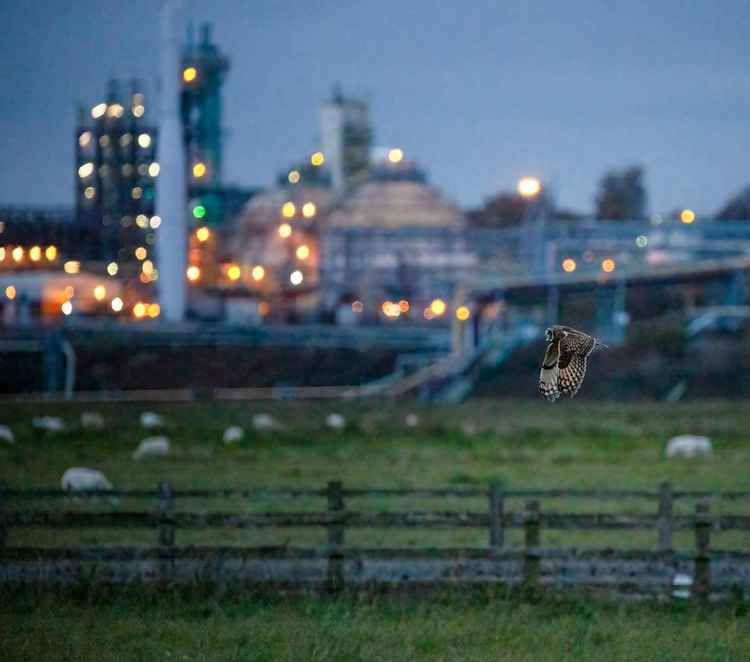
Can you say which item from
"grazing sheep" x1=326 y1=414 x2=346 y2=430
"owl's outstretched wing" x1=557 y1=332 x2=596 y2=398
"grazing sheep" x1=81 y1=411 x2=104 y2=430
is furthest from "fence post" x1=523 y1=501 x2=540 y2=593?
"grazing sheep" x1=81 y1=411 x2=104 y2=430

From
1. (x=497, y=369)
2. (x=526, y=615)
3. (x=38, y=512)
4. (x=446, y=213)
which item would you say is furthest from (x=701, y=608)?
(x=446, y=213)

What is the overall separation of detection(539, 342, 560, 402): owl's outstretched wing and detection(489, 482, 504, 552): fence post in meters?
7.86

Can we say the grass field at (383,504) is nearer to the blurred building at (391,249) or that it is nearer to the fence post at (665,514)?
the fence post at (665,514)

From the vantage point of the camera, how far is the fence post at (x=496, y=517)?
55.3ft

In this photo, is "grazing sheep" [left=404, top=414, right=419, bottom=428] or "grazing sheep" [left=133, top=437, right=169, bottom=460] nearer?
"grazing sheep" [left=133, top=437, right=169, bottom=460]

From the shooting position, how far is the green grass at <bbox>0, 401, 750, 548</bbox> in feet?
77.7

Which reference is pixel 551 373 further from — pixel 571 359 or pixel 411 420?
pixel 411 420

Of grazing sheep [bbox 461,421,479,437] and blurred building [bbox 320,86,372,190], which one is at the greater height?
blurred building [bbox 320,86,372,190]

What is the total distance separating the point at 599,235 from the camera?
100 metres

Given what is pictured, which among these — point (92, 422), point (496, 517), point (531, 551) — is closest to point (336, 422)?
point (92, 422)

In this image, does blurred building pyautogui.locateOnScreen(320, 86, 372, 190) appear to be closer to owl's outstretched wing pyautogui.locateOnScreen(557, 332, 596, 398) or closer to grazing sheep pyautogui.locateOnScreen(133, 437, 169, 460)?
grazing sheep pyautogui.locateOnScreen(133, 437, 169, 460)

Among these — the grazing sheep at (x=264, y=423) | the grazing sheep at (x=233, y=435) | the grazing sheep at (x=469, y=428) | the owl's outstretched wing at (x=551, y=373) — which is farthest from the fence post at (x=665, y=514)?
the grazing sheep at (x=264, y=423)

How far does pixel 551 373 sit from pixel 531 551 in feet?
25.7

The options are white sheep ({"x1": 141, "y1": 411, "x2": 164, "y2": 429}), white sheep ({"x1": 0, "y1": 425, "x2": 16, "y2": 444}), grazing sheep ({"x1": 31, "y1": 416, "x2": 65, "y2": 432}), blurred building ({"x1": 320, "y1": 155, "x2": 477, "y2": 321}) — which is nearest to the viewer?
white sheep ({"x1": 0, "y1": 425, "x2": 16, "y2": 444})
